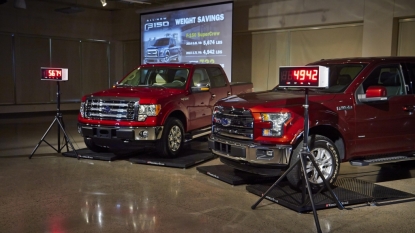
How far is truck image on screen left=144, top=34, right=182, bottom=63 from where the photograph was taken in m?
14.9

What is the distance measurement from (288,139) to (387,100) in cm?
184

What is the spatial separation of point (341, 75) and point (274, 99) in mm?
1375

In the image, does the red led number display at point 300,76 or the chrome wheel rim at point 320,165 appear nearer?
the red led number display at point 300,76

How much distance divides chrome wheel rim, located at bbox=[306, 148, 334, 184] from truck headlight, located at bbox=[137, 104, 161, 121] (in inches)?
117

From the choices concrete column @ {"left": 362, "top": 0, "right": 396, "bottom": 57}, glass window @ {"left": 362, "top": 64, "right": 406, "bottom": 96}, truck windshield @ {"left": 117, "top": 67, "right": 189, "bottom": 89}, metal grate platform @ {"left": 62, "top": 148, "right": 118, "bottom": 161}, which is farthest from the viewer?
concrete column @ {"left": 362, "top": 0, "right": 396, "bottom": 57}

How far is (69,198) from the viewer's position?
567 centimetres

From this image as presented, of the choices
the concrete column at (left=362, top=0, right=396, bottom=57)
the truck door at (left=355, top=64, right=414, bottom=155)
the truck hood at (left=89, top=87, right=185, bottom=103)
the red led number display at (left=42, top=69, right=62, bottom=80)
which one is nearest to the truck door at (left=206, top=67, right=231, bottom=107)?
the truck hood at (left=89, top=87, right=185, bottom=103)

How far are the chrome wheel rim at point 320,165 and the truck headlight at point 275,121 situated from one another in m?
0.57

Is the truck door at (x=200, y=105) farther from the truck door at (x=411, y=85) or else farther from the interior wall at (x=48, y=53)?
the interior wall at (x=48, y=53)

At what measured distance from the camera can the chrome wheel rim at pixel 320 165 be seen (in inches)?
224

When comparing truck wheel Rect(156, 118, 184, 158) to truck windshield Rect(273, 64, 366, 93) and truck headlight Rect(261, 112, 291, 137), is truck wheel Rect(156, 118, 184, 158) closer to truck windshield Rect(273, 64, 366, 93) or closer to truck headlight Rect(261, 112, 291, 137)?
truck headlight Rect(261, 112, 291, 137)

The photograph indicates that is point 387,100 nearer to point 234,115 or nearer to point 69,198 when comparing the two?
point 234,115

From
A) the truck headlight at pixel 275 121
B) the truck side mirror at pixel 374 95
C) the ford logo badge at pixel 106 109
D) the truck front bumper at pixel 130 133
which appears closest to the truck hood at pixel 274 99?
the truck headlight at pixel 275 121

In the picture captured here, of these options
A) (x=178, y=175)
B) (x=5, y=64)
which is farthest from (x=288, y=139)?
(x=5, y=64)
